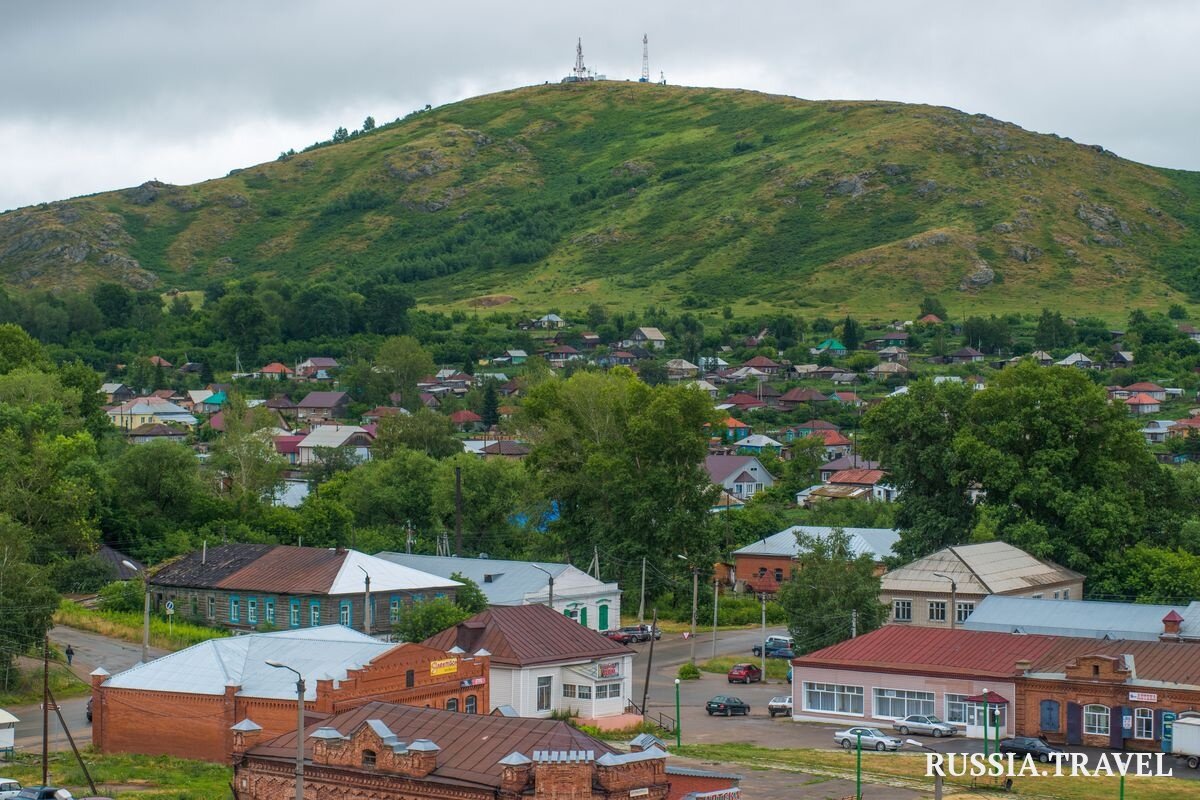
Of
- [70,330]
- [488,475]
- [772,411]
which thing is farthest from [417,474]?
[70,330]

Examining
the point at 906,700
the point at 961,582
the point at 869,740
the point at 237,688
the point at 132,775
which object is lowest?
the point at 869,740

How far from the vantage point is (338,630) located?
163 ft

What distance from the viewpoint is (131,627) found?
6353cm

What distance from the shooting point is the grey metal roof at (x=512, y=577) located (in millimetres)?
69250

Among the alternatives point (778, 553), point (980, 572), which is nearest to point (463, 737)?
point (980, 572)

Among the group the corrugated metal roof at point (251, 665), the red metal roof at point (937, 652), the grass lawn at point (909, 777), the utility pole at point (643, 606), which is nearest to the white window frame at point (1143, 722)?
the grass lawn at point (909, 777)

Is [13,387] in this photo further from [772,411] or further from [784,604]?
[772,411]

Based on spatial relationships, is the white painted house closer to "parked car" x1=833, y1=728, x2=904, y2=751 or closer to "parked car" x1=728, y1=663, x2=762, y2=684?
"parked car" x1=728, y1=663, x2=762, y2=684

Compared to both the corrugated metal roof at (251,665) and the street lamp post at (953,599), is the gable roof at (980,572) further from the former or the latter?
the corrugated metal roof at (251,665)

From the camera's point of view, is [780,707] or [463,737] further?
[780,707]

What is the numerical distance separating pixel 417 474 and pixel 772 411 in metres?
71.4

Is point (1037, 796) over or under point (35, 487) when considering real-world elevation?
under

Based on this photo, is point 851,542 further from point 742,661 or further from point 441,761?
point 441,761

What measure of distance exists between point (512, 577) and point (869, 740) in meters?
Answer: 25.0
